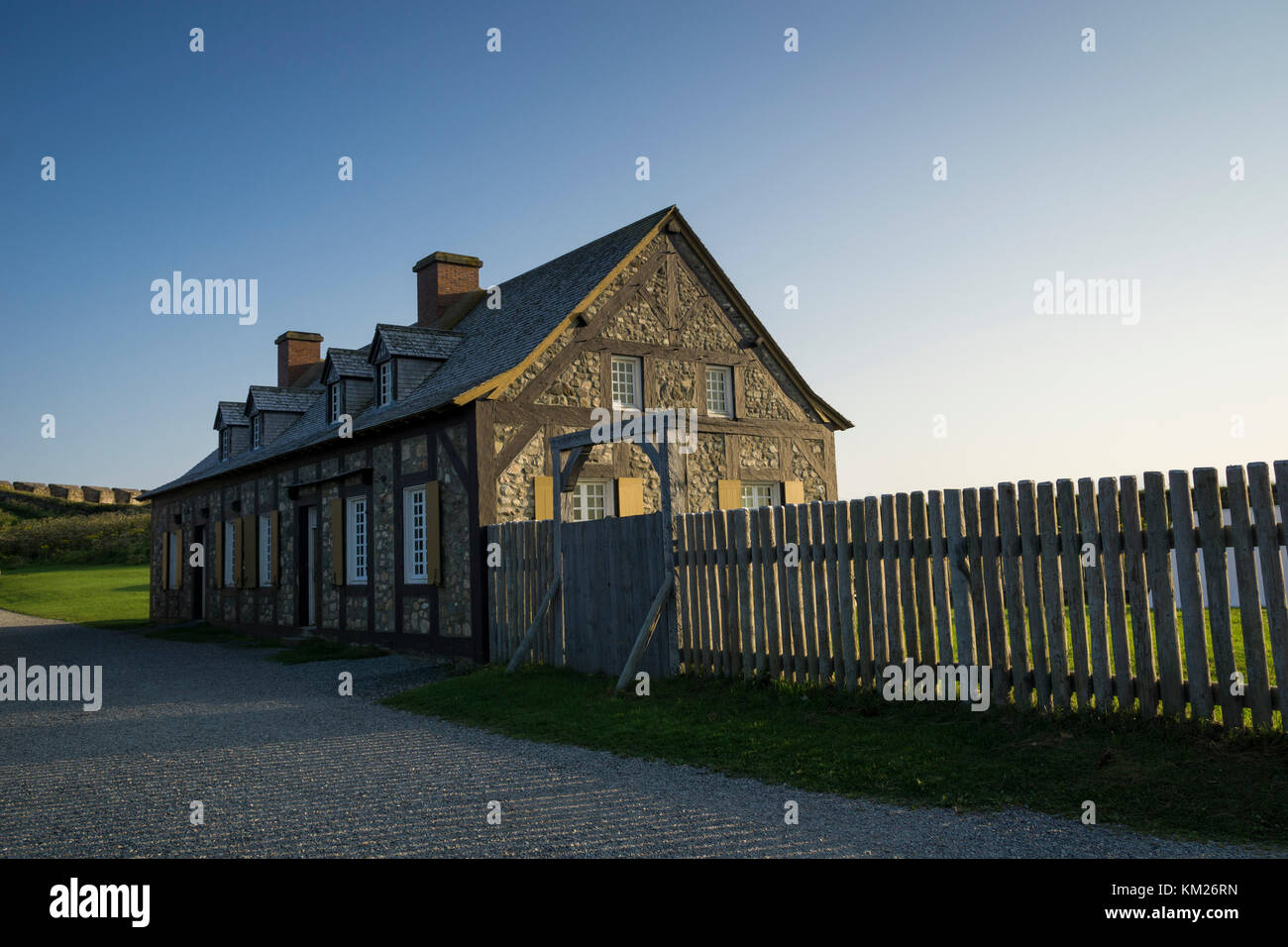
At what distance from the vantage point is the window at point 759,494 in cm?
A: 1850

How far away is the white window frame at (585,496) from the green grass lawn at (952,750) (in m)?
6.35

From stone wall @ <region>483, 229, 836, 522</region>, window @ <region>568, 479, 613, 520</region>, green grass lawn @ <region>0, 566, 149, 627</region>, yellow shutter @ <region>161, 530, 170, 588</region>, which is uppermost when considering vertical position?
stone wall @ <region>483, 229, 836, 522</region>

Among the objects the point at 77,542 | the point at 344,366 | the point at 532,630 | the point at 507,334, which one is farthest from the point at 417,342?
the point at 77,542

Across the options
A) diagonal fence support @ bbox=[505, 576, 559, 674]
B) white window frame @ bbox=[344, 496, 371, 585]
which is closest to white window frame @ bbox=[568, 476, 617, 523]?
diagonal fence support @ bbox=[505, 576, 559, 674]

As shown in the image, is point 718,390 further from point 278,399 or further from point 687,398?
point 278,399

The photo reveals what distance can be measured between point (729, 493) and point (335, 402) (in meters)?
8.94

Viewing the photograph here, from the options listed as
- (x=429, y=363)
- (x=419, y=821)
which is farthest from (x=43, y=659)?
(x=419, y=821)

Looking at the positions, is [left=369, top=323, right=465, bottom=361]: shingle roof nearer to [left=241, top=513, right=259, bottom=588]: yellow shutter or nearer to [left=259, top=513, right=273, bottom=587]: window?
[left=259, top=513, right=273, bottom=587]: window

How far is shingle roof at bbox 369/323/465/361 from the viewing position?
61.3ft

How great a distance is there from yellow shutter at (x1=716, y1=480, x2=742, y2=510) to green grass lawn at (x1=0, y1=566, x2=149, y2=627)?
711 inches

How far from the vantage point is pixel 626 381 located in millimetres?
17078

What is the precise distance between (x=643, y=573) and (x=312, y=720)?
12.5ft

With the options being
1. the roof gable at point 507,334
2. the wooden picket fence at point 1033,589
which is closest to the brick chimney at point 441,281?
the roof gable at point 507,334
